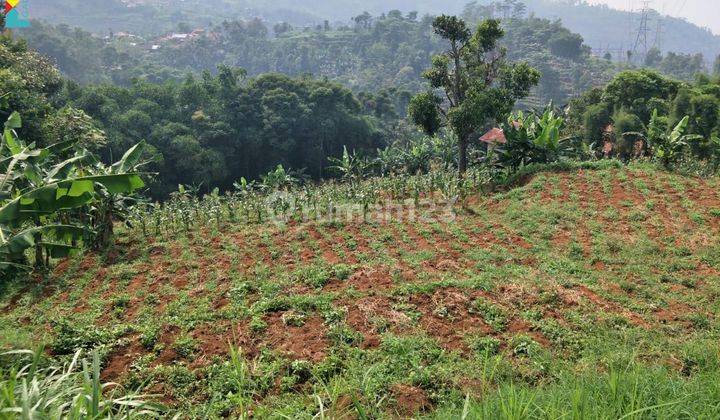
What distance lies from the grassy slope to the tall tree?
3.98 metres

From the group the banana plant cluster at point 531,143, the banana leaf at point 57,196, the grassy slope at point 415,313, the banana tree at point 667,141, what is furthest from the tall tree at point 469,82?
the banana leaf at point 57,196

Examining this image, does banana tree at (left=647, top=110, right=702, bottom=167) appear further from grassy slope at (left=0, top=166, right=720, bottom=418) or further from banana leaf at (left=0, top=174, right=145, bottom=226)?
banana leaf at (left=0, top=174, right=145, bottom=226)

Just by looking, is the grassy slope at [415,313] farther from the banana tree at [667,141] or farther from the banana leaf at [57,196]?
the banana tree at [667,141]

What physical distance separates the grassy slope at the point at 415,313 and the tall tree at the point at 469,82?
3984mm

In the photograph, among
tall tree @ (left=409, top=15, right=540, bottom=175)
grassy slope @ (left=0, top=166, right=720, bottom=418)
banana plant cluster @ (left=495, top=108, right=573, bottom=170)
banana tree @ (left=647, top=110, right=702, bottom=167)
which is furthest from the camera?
banana plant cluster @ (left=495, top=108, right=573, bottom=170)

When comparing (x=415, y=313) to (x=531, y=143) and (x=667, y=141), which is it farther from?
(x=667, y=141)

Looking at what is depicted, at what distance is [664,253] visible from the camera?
27.5ft

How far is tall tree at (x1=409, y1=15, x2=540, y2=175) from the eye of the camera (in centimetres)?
1380

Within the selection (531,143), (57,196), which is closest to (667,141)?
(531,143)

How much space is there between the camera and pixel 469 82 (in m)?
14.7

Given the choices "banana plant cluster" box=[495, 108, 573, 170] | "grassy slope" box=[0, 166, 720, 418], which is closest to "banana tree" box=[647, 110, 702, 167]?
"banana plant cluster" box=[495, 108, 573, 170]

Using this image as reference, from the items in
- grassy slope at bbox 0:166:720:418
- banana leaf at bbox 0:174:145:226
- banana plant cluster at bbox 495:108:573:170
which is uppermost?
banana leaf at bbox 0:174:145:226

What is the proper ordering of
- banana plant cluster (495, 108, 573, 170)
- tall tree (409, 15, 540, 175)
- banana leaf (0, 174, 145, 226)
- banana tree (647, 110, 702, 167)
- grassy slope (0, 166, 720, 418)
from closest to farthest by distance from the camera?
1. banana leaf (0, 174, 145, 226)
2. grassy slope (0, 166, 720, 418)
3. banana tree (647, 110, 702, 167)
4. tall tree (409, 15, 540, 175)
5. banana plant cluster (495, 108, 573, 170)

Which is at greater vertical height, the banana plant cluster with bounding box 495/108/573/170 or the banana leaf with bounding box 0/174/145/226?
the banana leaf with bounding box 0/174/145/226
